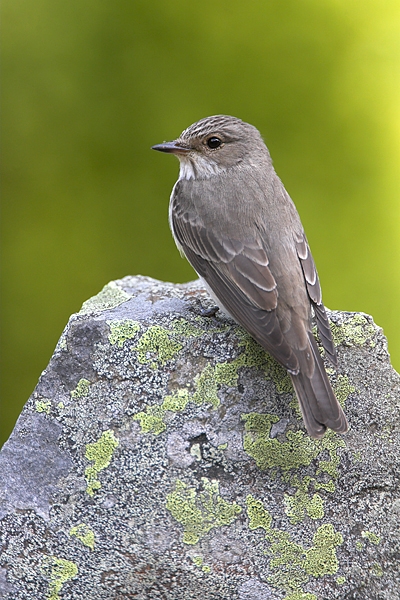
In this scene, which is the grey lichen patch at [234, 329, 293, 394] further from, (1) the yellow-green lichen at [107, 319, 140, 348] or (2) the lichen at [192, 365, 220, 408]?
(1) the yellow-green lichen at [107, 319, 140, 348]

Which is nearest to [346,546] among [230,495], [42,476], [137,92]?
[230,495]

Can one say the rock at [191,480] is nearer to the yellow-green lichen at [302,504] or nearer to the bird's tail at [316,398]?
the yellow-green lichen at [302,504]

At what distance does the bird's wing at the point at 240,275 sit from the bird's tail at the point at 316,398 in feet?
0.19

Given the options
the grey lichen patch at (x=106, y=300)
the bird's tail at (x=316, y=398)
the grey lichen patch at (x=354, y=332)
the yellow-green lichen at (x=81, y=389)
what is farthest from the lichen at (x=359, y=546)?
the grey lichen patch at (x=106, y=300)

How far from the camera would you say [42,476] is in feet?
10.9

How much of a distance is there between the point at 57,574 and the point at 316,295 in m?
1.71

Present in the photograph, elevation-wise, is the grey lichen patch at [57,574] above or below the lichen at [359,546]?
below

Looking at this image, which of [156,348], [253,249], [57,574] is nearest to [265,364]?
[156,348]

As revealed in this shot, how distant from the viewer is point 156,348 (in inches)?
140

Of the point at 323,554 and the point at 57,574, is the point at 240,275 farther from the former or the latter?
the point at 57,574

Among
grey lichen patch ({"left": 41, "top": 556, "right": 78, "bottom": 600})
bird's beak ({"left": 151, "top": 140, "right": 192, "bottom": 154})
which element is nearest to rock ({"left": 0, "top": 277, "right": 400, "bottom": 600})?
grey lichen patch ({"left": 41, "top": 556, "right": 78, "bottom": 600})

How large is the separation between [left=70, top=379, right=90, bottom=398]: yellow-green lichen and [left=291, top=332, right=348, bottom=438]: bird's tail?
907 mm

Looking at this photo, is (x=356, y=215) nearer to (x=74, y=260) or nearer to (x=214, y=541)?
(x=74, y=260)

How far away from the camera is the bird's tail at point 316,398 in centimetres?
321
